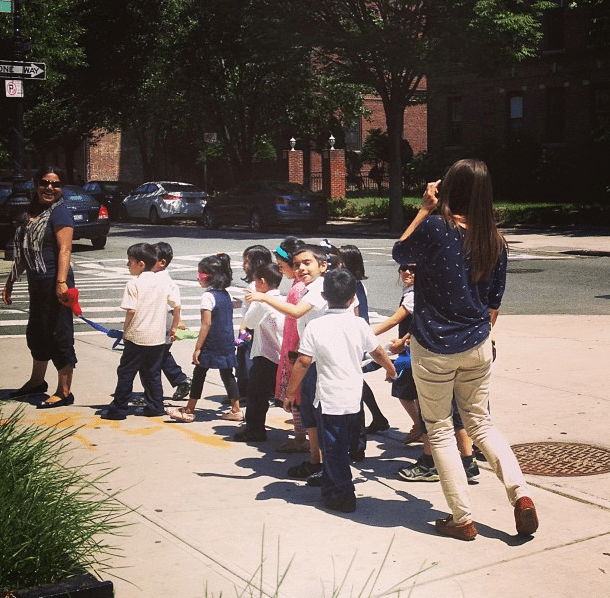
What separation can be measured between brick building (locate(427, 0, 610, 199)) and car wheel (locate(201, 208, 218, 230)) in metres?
8.80

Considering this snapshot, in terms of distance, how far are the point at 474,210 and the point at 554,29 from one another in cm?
3551

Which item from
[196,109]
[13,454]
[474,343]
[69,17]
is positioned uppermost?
[69,17]

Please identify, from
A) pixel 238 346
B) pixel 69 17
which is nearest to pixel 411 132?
pixel 69 17

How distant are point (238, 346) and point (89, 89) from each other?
122 ft

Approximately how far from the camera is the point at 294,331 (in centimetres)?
689

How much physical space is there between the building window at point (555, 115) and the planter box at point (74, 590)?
36.5m

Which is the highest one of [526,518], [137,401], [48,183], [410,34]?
[410,34]

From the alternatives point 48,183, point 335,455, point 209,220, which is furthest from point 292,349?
point 209,220

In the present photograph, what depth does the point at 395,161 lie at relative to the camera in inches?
1272

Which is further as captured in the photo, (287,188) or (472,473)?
(287,188)

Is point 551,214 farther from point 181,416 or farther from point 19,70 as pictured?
point 181,416

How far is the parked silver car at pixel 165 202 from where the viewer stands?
1451 inches

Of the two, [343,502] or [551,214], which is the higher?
[551,214]

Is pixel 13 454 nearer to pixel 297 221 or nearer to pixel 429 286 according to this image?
pixel 429 286
